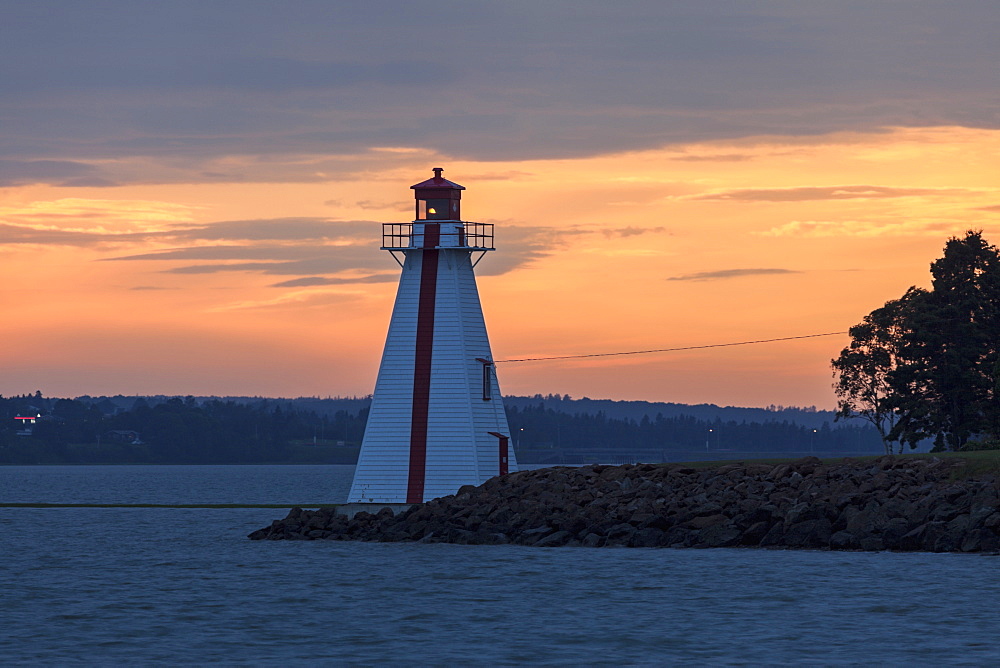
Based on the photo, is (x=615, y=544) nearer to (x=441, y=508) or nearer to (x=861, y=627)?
(x=441, y=508)

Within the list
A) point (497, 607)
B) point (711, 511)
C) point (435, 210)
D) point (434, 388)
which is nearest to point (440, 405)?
point (434, 388)

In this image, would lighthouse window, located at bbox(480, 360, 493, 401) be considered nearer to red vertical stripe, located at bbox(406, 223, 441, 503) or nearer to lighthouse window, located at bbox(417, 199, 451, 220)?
red vertical stripe, located at bbox(406, 223, 441, 503)

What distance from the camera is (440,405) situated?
5266cm

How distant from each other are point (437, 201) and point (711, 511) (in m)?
16.7

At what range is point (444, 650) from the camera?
28.0m

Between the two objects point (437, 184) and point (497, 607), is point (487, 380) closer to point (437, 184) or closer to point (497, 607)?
point (437, 184)

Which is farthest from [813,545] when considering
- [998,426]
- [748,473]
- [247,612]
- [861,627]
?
[998,426]

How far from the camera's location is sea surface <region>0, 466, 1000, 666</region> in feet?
90.2

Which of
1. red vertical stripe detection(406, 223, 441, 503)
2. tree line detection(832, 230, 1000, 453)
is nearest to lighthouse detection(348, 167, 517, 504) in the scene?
red vertical stripe detection(406, 223, 441, 503)

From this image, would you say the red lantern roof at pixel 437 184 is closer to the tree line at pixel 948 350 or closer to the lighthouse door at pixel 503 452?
the lighthouse door at pixel 503 452

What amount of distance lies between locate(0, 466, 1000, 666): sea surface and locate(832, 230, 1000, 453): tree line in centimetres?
2865

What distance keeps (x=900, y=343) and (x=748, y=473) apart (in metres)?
24.0

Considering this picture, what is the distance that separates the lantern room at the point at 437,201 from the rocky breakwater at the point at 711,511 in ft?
33.1

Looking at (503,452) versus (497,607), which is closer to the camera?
(497,607)
